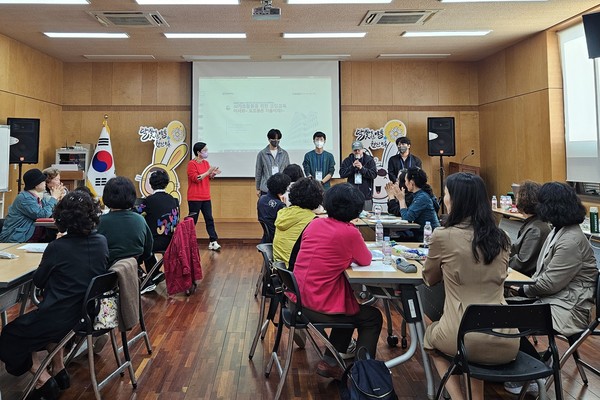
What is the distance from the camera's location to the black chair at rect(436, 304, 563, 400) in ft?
5.51

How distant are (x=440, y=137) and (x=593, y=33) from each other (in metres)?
2.97

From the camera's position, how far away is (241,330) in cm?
335

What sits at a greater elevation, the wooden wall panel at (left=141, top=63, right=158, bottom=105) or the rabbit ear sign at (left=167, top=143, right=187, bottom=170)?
the wooden wall panel at (left=141, top=63, right=158, bottom=105)

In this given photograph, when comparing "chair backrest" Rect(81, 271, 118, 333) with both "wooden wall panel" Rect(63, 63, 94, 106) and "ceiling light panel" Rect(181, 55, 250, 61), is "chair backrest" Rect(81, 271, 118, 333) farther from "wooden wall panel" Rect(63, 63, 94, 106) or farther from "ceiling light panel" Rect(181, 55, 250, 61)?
"wooden wall panel" Rect(63, 63, 94, 106)

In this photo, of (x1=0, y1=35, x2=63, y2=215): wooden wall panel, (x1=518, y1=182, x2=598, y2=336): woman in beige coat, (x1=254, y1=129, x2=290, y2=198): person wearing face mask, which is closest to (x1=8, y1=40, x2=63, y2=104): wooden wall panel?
(x1=0, y1=35, x2=63, y2=215): wooden wall panel

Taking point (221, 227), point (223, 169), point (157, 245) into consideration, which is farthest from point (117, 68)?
point (157, 245)

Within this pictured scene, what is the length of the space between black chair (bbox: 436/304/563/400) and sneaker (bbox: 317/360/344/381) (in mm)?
923

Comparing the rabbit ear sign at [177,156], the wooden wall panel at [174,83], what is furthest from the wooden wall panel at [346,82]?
the rabbit ear sign at [177,156]

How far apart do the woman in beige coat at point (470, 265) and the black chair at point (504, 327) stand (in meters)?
0.06

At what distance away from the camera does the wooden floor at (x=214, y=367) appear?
2389 millimetres

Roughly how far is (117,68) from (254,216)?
3.91 m

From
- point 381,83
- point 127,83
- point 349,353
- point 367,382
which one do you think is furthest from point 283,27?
point 367,382

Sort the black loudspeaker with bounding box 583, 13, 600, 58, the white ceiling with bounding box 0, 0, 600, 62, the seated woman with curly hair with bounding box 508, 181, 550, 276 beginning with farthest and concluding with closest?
the white ceiling with bounding box 0, 0, 600, 62
the black loudspeaker with bounding box 583, 13, 600, 58
the seated woman with curly hair with bounding box 508, 181, 550, 276

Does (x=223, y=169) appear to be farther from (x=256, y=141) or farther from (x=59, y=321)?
(x=59, y=321)
